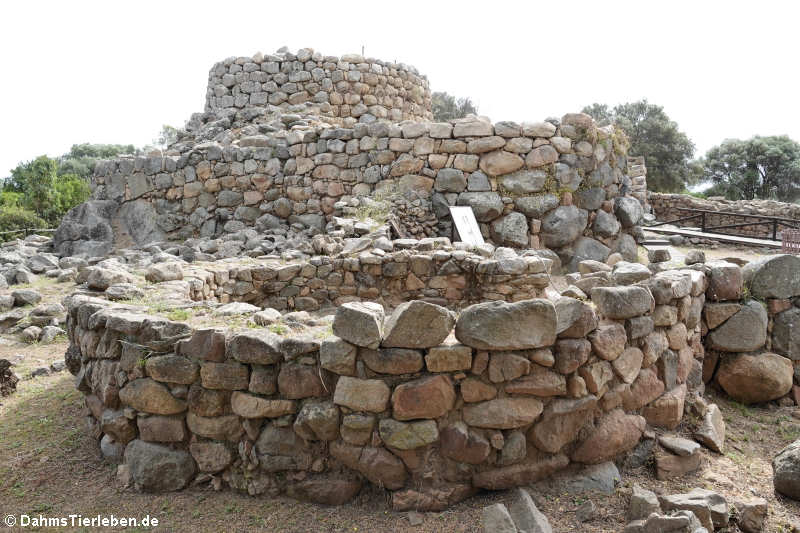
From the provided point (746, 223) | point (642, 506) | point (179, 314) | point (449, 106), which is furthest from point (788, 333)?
point (449, 106)

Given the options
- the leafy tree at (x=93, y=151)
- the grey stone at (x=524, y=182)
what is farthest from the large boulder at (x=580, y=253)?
the leafy tree at (x=93, y=151)

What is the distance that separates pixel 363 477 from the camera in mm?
3514

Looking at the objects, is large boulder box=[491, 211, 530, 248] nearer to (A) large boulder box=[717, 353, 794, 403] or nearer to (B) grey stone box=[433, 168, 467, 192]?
(B) grey stone box=[433, 168, 467, 192]

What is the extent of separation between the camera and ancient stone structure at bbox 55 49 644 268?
9266 millimetres

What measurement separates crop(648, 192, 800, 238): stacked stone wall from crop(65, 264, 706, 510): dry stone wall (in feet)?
45.8

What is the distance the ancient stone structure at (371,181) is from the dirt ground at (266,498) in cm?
528

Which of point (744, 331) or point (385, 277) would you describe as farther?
point (385, 277)

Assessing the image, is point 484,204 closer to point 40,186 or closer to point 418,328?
point 418,328

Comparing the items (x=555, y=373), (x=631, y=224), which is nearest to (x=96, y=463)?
(x=555, y=373)

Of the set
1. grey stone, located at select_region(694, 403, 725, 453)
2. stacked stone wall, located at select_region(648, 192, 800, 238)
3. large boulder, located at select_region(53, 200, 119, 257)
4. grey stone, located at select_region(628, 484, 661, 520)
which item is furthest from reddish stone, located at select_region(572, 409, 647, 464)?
stacked stone wall, located at select_region(648, 192, 800, 238)

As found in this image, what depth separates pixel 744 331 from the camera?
494cm

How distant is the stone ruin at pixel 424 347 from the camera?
3.40 meters

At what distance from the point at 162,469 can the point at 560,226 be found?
7.31 metres

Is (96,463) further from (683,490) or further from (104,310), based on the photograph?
(683,490)
